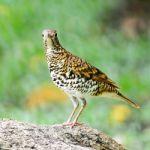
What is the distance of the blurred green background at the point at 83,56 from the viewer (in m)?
12.3

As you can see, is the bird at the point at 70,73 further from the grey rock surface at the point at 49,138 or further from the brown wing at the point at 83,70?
the grey rock surface at the point at 49,138

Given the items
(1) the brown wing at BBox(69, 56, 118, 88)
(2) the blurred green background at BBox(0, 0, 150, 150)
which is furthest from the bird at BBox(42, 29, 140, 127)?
(2) the blurred green background at BBox(0, 0, 150, 150)

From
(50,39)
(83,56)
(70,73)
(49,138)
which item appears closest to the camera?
(49,138)

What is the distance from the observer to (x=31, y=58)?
1530 centimetres

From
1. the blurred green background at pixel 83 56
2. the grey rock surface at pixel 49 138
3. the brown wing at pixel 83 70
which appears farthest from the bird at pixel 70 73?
the blurred green background at pixel 83 56

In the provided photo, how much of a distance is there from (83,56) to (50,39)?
8.04 meters

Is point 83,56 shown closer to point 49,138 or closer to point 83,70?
point 83,70

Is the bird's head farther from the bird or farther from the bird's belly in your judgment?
the bird's belly

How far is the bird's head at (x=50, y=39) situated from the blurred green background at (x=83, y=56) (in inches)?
124

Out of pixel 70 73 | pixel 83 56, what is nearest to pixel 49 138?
pixel 70 73

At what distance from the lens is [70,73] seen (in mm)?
7730

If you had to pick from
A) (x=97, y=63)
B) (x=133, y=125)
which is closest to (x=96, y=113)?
(x=133, y=125)

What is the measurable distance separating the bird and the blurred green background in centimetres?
295

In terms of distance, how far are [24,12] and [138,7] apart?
227 cm
